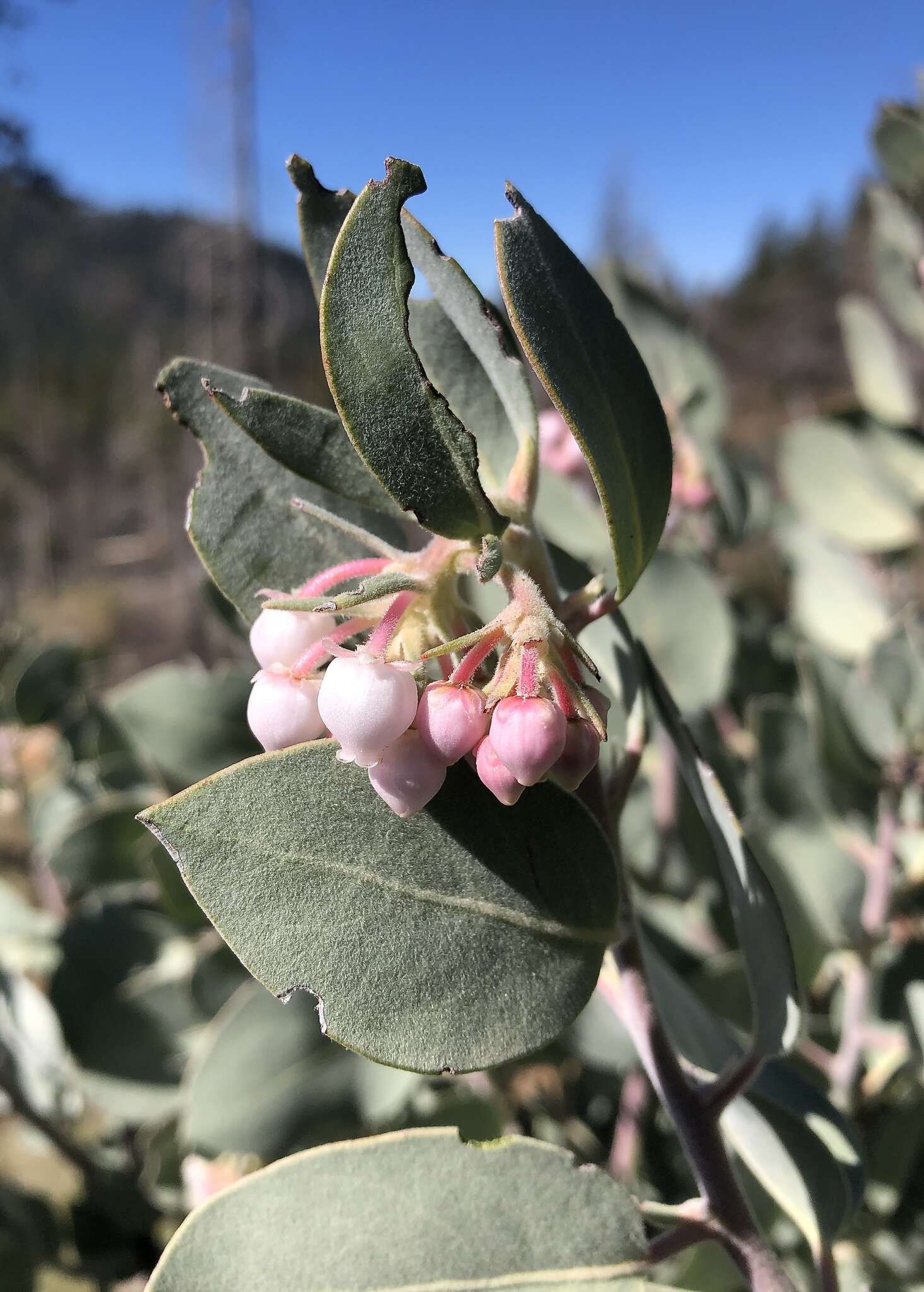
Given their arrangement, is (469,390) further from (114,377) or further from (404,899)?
(114,377)

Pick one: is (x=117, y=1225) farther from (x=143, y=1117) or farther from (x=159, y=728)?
(x=159, y=728)

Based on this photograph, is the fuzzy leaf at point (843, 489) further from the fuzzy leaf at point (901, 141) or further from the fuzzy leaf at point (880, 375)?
the fuzzy leaf at point (901, 141)

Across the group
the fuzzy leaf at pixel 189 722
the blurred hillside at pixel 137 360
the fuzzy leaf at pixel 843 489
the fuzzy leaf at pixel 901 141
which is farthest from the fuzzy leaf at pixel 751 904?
the blurred hillside at pixel 137 360

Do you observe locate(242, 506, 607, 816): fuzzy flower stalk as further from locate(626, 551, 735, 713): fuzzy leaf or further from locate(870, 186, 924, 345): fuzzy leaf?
locate(870, 186, 924, 345): fuzzy leaf

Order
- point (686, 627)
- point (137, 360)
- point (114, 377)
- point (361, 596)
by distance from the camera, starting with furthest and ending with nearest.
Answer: point (114, 377) < point (137, 360) < point (686, 627) < point (361, 596)

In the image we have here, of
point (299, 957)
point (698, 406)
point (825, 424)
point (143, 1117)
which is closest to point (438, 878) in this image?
point (299, 957)

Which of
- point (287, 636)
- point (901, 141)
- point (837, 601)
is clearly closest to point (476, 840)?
point (287, 636)
